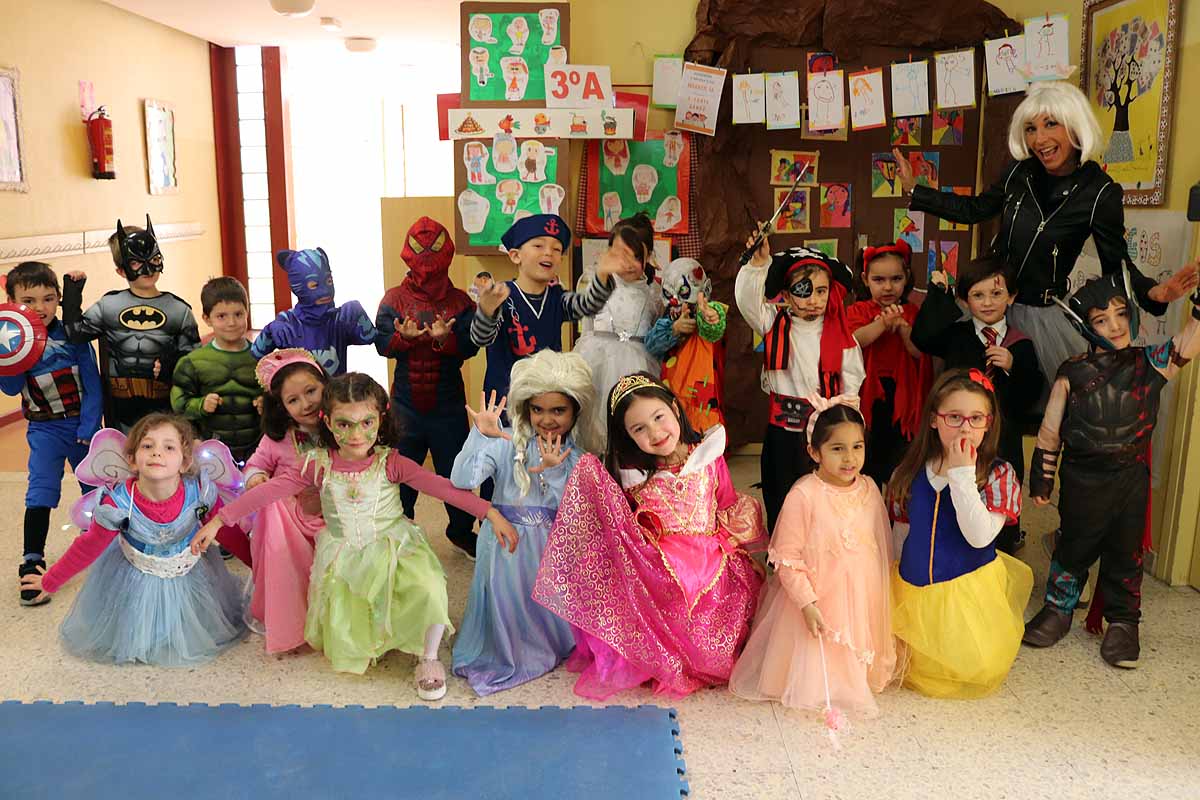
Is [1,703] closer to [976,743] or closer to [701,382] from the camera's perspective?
[701,382]

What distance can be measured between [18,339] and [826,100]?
3542mm

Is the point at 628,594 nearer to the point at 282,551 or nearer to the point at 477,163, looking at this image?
the point at 282,551

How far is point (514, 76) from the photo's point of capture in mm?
4730

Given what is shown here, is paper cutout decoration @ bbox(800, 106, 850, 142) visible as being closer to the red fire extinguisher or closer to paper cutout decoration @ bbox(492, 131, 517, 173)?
paper cutout decoration @ bbox(492, 131, 517, 173)

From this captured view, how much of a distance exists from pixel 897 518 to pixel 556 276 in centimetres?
156

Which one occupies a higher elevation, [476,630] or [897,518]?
[897,518]

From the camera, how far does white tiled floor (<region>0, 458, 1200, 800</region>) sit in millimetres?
2574

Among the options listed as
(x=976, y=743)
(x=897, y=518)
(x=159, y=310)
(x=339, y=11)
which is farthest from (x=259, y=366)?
(x=339, y=11)

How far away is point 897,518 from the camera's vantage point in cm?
313

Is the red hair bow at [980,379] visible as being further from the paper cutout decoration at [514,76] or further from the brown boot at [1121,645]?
the paper cutout decoration at [514,76]

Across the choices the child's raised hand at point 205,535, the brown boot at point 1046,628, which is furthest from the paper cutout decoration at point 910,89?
the child's raised hand at point 205,535

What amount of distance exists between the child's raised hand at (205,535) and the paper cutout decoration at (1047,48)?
3637 millimetres

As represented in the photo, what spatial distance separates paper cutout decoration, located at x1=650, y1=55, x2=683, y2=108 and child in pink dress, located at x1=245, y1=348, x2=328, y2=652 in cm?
236

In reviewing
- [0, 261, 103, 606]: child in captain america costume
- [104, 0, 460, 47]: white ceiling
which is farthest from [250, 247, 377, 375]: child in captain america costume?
[104, 0, 460, 47]: white ceiling
